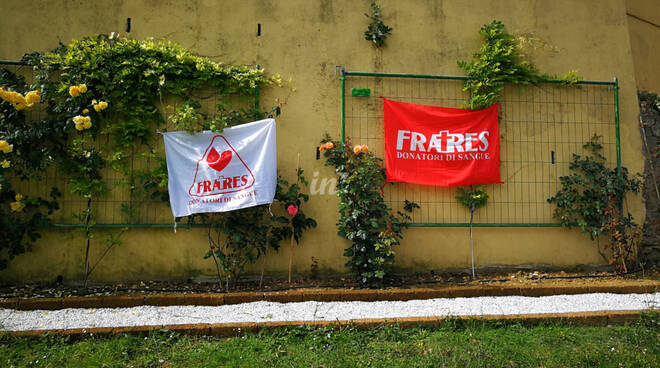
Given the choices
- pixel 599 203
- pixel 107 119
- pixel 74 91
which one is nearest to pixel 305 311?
pixel 107 119

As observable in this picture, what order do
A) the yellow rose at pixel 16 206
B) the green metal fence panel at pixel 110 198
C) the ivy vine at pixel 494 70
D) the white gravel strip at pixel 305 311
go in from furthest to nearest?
the ivy vine at pixel 494 70 → the green metal fence panel at pixel 110 198 → the yellow rose at pixel 16 206 → the white gravel strip at pixel 305 311

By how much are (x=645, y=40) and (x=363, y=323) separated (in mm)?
5744

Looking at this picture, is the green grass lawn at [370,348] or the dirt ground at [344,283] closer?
the green grass lawn at [370,348]

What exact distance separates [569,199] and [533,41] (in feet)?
6.79

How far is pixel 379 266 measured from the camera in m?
4.28

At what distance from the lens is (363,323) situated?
130 inches

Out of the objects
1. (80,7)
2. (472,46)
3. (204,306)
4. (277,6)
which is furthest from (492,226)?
(80,7)

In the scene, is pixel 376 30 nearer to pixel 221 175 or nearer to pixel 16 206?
pixel 221 175

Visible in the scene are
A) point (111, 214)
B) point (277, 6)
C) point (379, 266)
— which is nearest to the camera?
point (379, 266)

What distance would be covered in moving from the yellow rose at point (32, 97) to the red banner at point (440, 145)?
3.75 metres

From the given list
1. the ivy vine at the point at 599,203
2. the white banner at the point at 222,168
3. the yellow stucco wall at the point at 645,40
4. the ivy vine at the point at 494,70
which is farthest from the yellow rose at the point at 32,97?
the yellow stucco wall at the point at 645,40

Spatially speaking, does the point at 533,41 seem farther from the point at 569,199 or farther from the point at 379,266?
the point at 379,266

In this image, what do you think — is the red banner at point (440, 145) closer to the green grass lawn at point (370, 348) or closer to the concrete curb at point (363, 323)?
the concrete curb at point (363, 323)

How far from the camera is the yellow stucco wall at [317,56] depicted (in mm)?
4688
